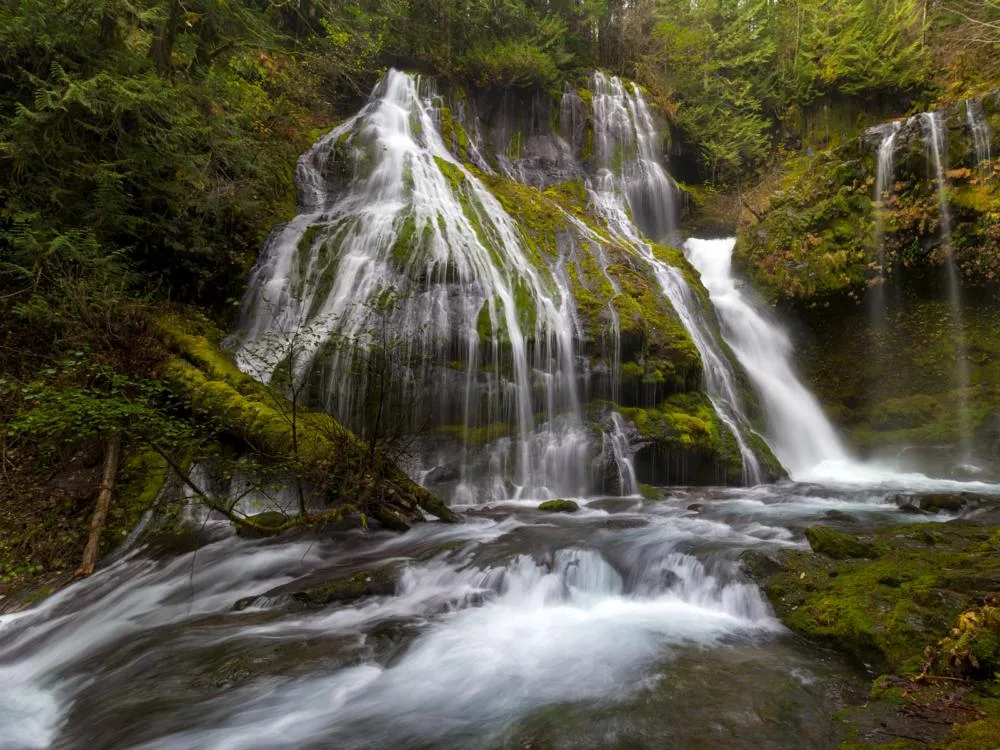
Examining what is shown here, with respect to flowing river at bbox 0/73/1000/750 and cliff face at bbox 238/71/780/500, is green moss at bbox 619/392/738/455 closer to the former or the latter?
cliff face at bbox 238/71/780/500

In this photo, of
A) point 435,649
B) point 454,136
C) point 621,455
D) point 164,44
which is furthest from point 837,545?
point 454,136

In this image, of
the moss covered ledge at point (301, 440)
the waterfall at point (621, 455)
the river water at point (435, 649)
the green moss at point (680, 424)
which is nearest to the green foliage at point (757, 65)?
the green moss at point (680, 424)

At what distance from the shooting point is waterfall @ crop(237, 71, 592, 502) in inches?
319

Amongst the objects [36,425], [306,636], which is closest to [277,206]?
[36,425]

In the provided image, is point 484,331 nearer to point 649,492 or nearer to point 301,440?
point 649,492

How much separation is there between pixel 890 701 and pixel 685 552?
7.97 ft

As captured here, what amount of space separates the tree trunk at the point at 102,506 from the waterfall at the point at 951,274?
48.2ft

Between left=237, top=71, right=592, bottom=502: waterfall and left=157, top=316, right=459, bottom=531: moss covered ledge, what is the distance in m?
0.80

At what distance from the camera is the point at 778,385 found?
11.8m

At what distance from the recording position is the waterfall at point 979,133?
10086 millimetres

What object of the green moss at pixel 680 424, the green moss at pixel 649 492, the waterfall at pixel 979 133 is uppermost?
the waterfall at pixel 979 133

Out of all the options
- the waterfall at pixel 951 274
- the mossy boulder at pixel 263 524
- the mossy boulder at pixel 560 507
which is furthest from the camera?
the waterfall at pixel 951 274

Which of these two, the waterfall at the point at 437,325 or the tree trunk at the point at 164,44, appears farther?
the tree trunk at the point at 164,44

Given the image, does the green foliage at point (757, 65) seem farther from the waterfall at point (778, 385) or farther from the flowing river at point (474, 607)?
the flowing river at point (474, 607)
